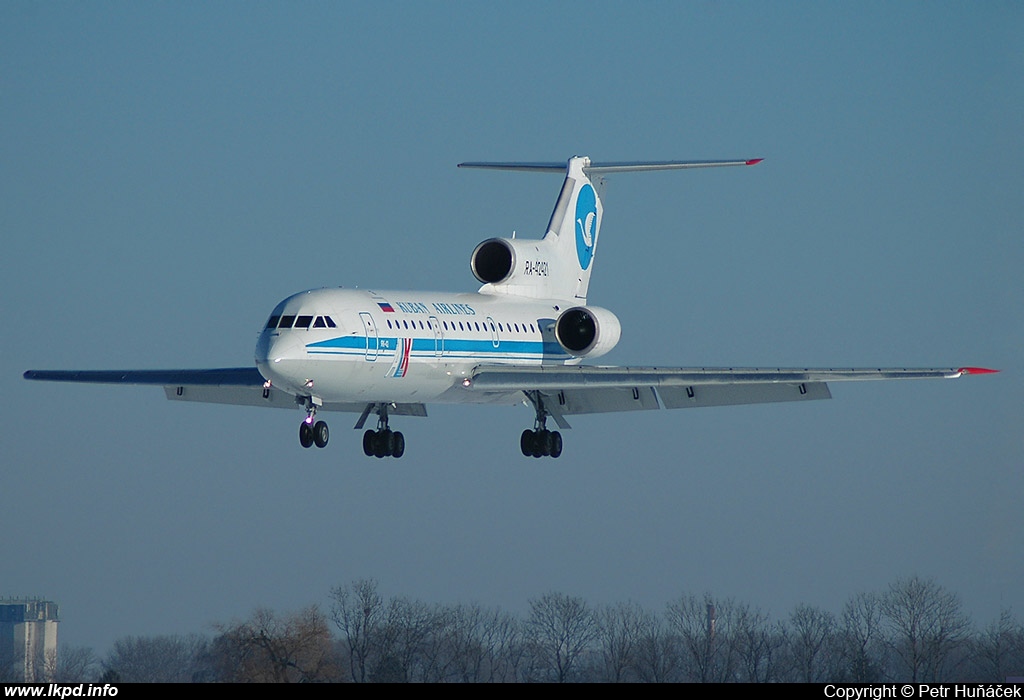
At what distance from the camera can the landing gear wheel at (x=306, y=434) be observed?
35.7 meters

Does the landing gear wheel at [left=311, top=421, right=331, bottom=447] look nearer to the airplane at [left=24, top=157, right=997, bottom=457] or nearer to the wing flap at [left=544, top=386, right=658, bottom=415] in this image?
the airplane at [left=24, top=157, right=997, bottom=457]

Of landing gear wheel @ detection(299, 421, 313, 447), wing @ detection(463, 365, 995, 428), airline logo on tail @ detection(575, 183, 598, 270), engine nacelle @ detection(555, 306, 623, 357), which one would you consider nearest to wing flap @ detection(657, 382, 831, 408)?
wing @ detection(463, 365, 995, 428)

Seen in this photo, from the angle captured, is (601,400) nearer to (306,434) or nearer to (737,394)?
(737,394)

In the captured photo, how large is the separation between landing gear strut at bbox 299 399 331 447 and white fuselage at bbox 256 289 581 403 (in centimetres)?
40

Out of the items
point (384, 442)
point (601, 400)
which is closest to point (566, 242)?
point (601, 400)

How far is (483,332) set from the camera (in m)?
39.6

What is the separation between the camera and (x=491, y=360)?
3956cm

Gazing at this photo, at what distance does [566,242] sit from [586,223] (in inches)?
54.1

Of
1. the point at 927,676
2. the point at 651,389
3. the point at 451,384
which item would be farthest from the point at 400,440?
the point at 927,676

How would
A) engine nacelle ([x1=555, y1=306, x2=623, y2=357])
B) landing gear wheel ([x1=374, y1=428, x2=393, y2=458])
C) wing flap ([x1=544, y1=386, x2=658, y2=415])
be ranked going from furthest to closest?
engine nacelle ([x1=555, y1=306, x2=623, y2=357]), wing flap ([x1=544, y1=386, x2=658, y2=415]), landing gear wheel ([x1=374, y1=428, x2=393, y2=458])

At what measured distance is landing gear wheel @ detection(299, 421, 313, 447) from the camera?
35656 millimetres

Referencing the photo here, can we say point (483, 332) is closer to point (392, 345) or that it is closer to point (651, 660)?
point (392, 345)

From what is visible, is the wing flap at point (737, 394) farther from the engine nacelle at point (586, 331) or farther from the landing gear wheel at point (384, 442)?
the landing gear wheel at point (384, 442)

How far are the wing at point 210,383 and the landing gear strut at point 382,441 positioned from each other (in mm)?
565
